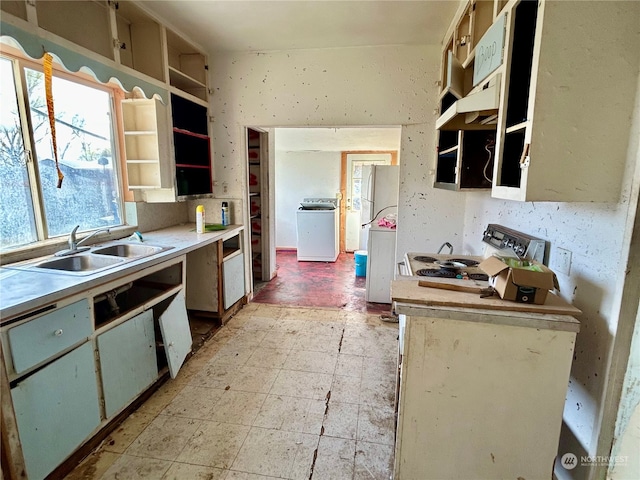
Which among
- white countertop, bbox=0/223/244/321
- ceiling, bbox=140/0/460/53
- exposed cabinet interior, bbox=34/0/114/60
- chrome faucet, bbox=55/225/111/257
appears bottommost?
white countertop, bbox=0/223/244/321

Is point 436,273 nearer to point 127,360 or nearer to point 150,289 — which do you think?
point 127,360

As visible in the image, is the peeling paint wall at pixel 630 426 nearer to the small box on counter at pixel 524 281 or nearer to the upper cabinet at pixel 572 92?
the small box on counter at pixel 524 281

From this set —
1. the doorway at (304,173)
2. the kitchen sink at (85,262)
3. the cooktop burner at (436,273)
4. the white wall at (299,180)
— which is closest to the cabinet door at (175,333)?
the kitchen sink at (85,262)

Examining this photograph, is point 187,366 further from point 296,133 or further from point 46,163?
point 296,133

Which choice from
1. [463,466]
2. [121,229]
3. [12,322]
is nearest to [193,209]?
[121,229]

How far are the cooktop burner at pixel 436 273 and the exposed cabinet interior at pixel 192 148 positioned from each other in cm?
230

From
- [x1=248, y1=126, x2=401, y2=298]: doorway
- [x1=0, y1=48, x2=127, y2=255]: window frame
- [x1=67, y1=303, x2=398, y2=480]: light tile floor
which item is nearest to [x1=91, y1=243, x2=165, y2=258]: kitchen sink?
[x1=0, y1=48, x2=127, y2=255]: window frame

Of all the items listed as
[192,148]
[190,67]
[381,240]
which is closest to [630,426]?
[381,240]

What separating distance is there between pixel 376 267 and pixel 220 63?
2.62m

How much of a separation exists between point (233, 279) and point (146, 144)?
141 centimetres

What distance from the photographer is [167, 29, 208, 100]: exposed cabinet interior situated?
300cm

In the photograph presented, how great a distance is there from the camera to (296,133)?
4.66 meters

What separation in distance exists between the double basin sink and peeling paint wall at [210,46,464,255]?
1.51 meters

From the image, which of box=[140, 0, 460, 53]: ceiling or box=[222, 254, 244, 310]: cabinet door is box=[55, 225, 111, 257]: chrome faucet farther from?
box=[140, 0, 460, 53]: ceiling
